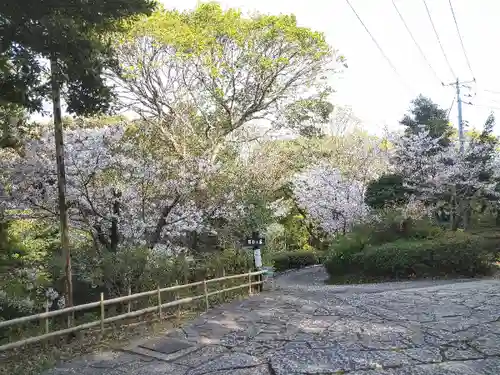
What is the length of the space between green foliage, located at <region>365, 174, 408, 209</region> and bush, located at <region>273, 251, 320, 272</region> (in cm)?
604

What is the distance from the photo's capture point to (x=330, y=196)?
23000mm

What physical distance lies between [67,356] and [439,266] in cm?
1214

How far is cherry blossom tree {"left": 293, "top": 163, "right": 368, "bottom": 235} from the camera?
2211 cm

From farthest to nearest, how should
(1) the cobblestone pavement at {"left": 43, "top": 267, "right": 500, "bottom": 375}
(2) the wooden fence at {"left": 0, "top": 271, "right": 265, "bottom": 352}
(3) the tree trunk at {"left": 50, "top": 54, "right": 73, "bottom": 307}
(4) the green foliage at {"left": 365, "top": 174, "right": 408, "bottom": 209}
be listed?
(4) the green foliage at {"left": 365, "top": 174, "right": 408, "bottom": 209} < (3) the tree trunk at {"left": 50, "top": 54, "right": 73, "bottom": 307} < (2) the wooden fence at {"left": 0, "top": 271, "right": 265, "bottom": 352} < (1) the cobblestone pavement at {"left": 43, "top": 267, "right": 500, "bottom": 375}

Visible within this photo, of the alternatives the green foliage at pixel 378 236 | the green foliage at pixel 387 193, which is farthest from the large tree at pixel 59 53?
the green foliage at pixel 387 193

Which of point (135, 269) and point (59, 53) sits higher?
point (59, 53)

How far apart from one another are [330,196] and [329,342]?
17380 mm

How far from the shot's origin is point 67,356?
585cm

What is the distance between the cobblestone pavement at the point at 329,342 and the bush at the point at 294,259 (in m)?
14.9

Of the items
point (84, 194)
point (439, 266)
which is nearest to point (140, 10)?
point (84, 194)

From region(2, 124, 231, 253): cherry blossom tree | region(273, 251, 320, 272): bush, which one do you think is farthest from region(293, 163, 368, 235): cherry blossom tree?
region(2, 124, 231, 253): cherry blossom tree

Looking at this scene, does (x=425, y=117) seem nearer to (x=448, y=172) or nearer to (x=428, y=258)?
(x=448, y=172)

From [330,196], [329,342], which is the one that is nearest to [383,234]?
[330,196]

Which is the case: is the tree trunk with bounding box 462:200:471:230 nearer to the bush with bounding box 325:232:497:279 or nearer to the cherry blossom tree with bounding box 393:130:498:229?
the cherry blossom tree with bounding box 393:130:498:229
